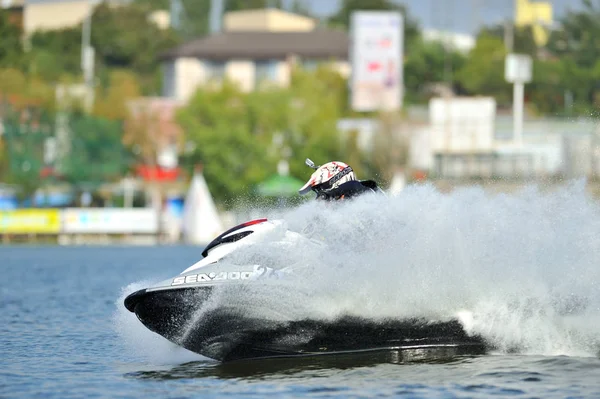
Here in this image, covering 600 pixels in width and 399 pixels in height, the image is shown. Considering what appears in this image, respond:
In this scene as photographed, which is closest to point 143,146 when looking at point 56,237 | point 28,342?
point 56,237

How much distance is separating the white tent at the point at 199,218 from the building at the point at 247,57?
47.5 metres

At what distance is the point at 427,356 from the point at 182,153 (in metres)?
71.3

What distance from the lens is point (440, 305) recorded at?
47.1ft

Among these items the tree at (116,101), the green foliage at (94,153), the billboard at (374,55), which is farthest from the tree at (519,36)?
the green foliage at (94,153)

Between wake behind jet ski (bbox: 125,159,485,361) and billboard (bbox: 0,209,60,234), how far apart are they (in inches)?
1919

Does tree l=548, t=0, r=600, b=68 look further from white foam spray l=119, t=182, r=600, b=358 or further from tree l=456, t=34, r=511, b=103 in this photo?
white foam spray l=119, t=182, r=600, b=358

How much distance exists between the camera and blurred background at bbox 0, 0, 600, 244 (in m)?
65.4

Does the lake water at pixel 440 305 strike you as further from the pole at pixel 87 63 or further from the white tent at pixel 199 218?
the pole at pixel 87 63

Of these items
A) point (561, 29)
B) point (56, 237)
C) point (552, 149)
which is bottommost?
point (56, 237)

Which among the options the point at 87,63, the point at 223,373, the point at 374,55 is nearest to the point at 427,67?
the point at 87,63

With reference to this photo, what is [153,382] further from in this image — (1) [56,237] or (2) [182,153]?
(2) [182,153]

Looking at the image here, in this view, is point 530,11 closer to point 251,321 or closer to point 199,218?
point 199,218

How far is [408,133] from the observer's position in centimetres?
8081

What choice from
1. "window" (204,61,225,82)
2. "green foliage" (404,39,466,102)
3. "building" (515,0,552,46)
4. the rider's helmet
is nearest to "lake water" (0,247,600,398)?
the rider's helmet
